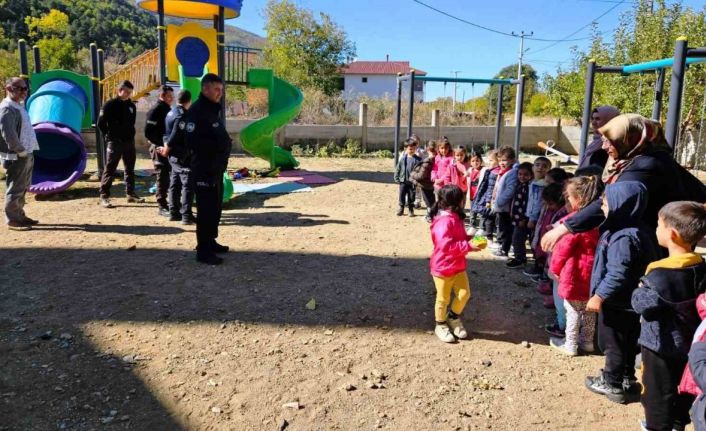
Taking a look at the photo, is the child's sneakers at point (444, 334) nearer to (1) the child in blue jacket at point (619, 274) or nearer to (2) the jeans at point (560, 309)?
Answer: (2) the jeans at point (560, 309)

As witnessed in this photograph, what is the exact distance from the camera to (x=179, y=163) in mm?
6859

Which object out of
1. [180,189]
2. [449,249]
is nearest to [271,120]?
[180,189]

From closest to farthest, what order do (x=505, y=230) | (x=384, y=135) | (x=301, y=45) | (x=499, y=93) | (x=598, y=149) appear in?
(x=598, y=149) < (x=505, y=230) < (x=499, y=93) < (x=384, y=135) < (x=301, y=45)

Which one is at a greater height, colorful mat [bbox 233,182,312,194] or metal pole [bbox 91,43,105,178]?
metal pole [bbox 91,43,105,178]

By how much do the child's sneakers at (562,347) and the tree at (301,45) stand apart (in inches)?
1180

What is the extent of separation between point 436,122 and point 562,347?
54.3ft

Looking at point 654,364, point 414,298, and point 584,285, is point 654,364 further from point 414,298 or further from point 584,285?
point 414,298

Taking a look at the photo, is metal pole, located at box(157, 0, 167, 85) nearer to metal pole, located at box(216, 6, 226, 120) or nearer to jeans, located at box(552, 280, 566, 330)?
metal pole, located at box(216, 6, 226, 120)

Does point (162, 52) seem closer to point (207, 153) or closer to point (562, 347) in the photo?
point (207, 153)

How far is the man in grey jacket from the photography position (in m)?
6.29

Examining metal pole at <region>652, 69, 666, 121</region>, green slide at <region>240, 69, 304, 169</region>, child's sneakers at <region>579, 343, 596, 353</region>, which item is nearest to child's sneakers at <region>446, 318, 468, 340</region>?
child's sneakers at <region>579, 343, 596, 353</region>

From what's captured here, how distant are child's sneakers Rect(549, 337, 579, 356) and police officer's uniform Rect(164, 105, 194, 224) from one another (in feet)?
14.2

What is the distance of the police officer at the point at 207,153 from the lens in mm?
5367

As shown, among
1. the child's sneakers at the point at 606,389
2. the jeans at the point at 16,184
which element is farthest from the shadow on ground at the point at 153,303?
the jeans at the point at 16,184
